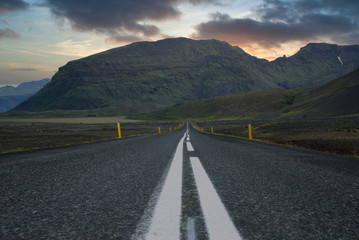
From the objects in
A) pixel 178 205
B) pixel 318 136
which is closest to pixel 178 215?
pixel 178 205

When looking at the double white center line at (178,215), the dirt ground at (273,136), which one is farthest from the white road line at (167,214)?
the dirt ground at (273,136)

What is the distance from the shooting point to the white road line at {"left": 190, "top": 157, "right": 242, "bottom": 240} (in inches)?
74.5

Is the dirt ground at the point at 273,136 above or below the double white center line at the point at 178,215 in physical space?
below

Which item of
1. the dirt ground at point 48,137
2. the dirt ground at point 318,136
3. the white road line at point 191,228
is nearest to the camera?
the white road line at point 191,228

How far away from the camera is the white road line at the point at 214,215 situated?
189 cm

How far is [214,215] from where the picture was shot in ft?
7.52

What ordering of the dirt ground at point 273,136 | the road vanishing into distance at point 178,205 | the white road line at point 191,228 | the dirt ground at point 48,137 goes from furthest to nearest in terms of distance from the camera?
1. the dirt ground at point 48,137
2. the dirt ground at point 273,136
3. the road vanishing into distance at point 178,205
4. the white road line at point 191,228

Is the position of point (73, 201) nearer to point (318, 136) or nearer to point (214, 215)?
point (214, 215)

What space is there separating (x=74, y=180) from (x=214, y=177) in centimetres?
220

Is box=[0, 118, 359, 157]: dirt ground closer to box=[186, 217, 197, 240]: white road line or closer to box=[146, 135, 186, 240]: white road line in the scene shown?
box=[146, 135, 186, 240]: white road line

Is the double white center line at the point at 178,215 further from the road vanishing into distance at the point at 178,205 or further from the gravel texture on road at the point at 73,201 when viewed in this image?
the gravel texture on road at the point at 73,201

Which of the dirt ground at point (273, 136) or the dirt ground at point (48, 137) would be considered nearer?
the dirt ground at point (273, 136)

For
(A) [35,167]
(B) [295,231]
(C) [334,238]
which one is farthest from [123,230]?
(A) [35,167]

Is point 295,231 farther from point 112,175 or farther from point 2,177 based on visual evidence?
point 2,177
